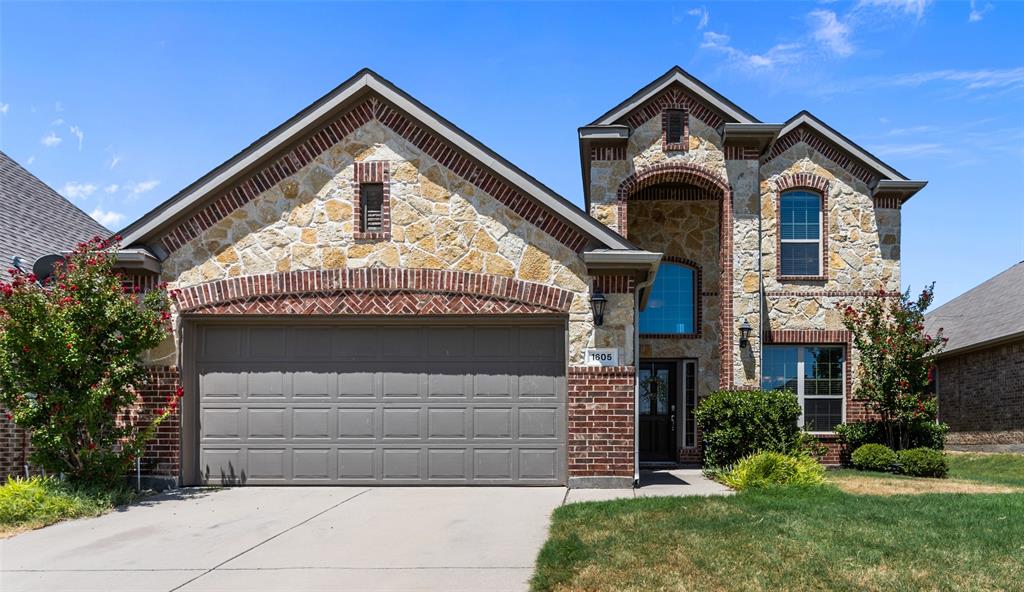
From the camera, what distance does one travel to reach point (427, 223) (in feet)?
39.5

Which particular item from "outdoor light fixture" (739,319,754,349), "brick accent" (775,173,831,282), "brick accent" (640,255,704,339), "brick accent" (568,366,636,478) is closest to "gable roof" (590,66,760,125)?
"brick accent" (775,173,831,282)

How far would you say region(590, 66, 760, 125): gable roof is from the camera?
1638 cm

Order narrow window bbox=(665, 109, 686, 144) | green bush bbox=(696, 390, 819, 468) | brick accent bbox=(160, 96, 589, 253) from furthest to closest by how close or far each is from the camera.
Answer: narrow window bbox=(665, 109, 686, 144) → green bush bbox=(696, 390, 819, 468) → brick accent bbox=(160, 96, 589, 253)

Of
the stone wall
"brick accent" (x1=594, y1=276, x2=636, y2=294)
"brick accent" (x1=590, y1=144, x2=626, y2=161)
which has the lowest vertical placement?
"brick accent" (x1=594, y1=276, x2=636, y2=294)

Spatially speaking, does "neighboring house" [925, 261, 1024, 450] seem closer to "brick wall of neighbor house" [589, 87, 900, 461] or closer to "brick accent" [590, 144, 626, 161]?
"brick wall of neighbor house" [589, 87, 900, 461]

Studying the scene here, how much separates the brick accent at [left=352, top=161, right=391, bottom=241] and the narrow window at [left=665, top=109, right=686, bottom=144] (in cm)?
717

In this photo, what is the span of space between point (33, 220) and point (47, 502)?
1006 cm

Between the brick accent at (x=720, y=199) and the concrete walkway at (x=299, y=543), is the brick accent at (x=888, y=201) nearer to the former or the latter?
the brick accent at (x=720, y=199)

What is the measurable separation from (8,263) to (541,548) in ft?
40.3

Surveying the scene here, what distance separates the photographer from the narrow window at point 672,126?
1673 centimetres

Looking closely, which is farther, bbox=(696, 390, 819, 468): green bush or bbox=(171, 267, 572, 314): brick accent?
bbox=(696, 390, 819, 468): green bush

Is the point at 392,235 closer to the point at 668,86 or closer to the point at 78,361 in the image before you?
the point at 78,361

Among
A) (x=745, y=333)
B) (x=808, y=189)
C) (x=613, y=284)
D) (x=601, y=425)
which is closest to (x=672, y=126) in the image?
(x=808, y=189)

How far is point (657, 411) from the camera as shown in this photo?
57.9ft
